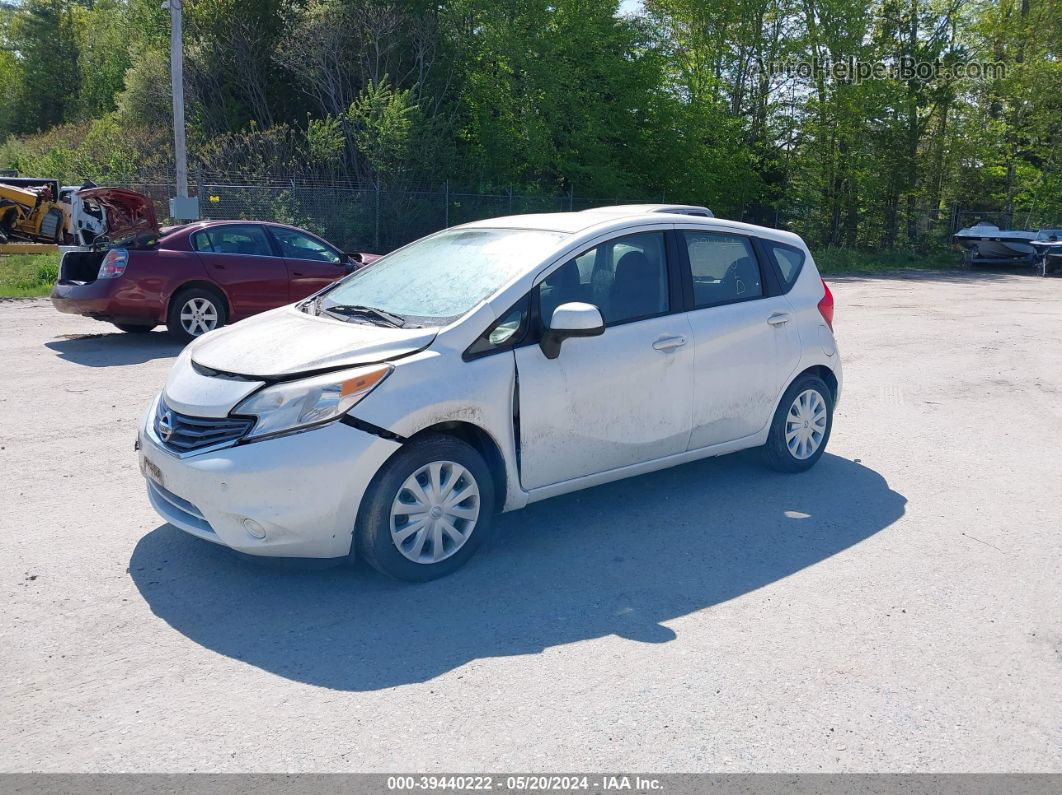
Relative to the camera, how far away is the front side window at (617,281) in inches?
206

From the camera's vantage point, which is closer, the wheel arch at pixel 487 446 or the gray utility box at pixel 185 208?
the wheel arch at pixel 487 446

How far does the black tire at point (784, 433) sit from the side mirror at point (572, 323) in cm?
200

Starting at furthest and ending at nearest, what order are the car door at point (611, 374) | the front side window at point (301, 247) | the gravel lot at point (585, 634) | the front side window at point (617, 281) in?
the front side window at point (301, 247) < the front side window at point (617, 281) < the car door at point (611, 374) < the gravel lot at point (585, 634)

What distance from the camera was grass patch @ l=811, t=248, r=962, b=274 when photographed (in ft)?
104

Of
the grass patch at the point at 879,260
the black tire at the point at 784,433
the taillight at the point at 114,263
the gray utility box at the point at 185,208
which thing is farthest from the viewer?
the grass patch at the point at 879,260

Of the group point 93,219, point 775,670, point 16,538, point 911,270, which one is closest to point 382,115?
point 93,219

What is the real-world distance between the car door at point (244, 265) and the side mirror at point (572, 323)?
7.68m

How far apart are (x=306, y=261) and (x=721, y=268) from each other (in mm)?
7403

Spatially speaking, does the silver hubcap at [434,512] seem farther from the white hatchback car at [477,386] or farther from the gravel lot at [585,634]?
the gravel lot at [585,634]

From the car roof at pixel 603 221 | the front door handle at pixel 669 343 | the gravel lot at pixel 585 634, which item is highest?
the car roof at pixel 603 221

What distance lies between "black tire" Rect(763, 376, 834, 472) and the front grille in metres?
3.56

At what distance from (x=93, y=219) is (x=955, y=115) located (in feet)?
109

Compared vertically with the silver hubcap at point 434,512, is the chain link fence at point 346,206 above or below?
above

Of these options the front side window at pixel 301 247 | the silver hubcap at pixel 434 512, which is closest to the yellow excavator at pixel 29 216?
the front side window at pixel 301 247
